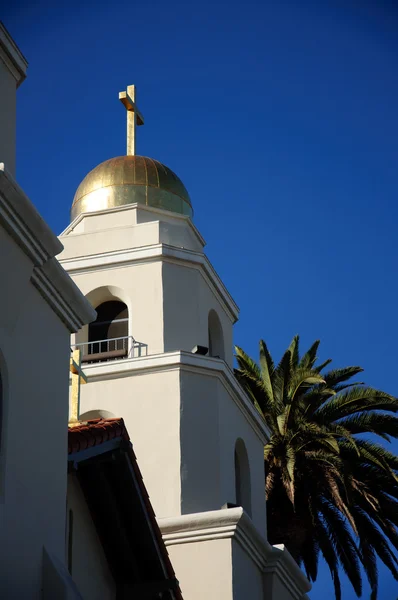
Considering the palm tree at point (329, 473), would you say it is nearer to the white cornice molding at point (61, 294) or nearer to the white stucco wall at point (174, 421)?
the white stucco wall at point (174, 421)

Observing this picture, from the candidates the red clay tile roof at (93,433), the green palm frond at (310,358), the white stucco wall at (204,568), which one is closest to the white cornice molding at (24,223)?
the red clay tile roof at (93,433)

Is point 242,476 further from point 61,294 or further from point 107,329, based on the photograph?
point 61,294

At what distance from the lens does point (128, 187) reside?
81.1 feet

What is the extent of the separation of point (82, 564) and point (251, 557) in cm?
632

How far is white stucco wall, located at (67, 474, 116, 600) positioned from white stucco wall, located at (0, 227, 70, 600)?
6.14ft

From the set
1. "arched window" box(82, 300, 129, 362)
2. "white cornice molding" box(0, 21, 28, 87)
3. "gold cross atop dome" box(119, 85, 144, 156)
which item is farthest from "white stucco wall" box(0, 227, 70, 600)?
"gold cross atop dome" box(119, 85, 144, 156)

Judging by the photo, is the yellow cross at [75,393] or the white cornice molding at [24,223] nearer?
the white cornice molding at [24,223]

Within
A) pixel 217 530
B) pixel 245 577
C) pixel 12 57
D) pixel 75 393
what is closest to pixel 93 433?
pixel 75 393

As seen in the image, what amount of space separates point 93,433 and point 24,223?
3216 millimetres

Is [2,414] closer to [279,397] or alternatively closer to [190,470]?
[190,470]

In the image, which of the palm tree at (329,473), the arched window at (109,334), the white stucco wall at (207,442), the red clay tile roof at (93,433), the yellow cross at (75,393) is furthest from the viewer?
the palm tree at (329,473)

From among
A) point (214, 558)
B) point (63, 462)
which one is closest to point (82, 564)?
point (63, 462)

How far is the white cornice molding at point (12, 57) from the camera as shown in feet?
44.4

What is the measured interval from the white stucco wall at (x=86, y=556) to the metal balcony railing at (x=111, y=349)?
7463 mm
